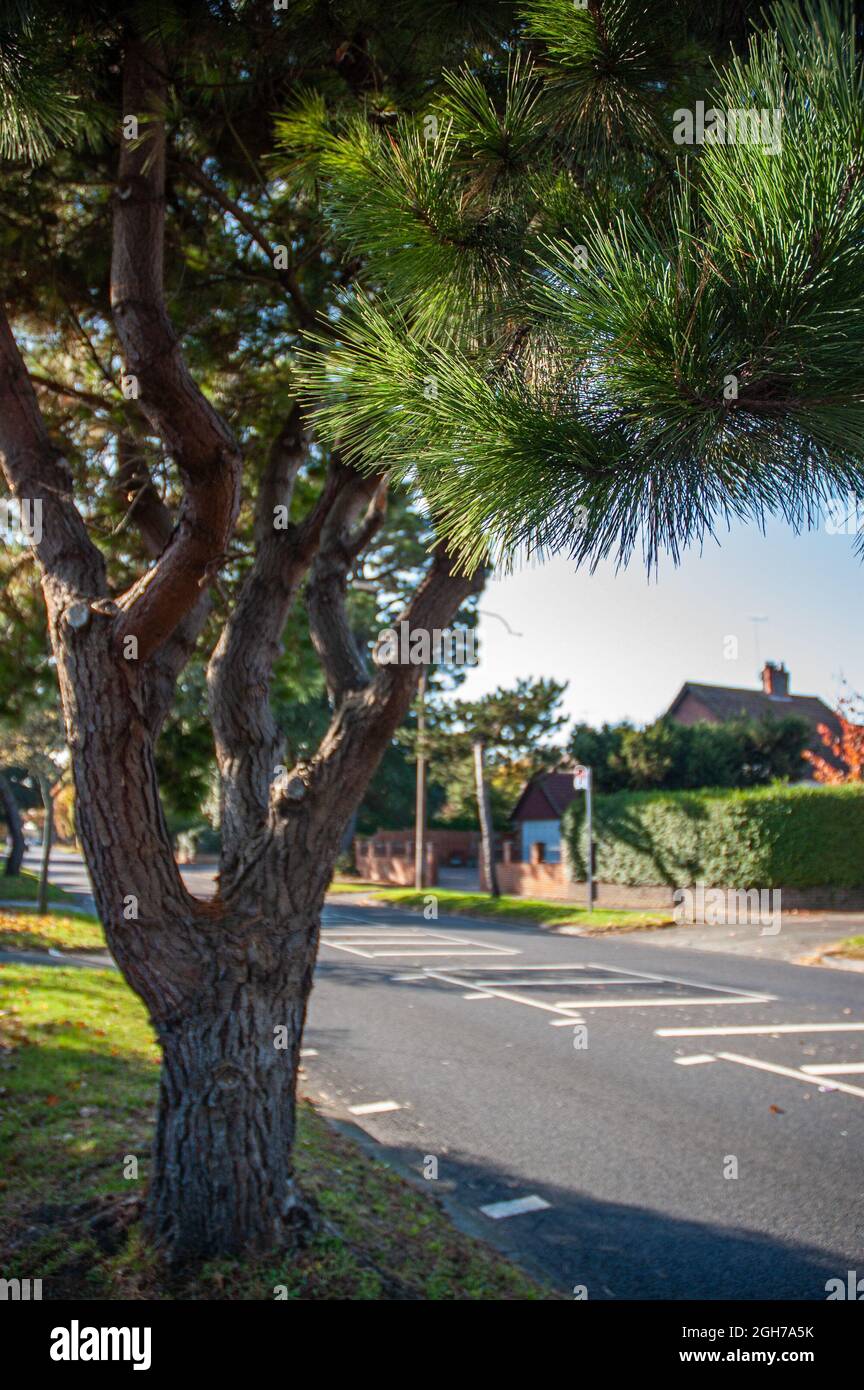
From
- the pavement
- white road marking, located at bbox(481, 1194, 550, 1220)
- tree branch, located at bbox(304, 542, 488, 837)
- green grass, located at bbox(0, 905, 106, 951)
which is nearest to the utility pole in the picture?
green grass, located at bbox(0, 905, 106, 951)

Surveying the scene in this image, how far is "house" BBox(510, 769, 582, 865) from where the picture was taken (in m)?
34.2

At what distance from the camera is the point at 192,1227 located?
343cm

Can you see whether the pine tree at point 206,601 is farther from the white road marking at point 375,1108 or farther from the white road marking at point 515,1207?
the white road marking at point 375,1108

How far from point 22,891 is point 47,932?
839 cm

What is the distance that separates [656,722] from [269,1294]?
23207 mm

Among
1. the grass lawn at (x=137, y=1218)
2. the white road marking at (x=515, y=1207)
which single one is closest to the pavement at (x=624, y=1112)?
the white road marking at (x=515, y=1207)

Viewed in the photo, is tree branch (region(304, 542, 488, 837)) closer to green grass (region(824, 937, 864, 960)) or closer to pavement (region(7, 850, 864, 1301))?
pavement (region(7, 850, 864, 1301))

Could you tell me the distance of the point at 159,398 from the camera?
3.29m

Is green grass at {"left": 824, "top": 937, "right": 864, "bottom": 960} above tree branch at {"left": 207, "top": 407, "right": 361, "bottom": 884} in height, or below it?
below

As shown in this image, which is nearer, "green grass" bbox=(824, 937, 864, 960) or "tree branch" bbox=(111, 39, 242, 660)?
"tree branch" bbox=(111, 39, 242, 660)

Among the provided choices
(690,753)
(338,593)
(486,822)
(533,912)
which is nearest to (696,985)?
(338,593)

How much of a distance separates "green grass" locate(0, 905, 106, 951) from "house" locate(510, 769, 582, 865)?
19656mm
